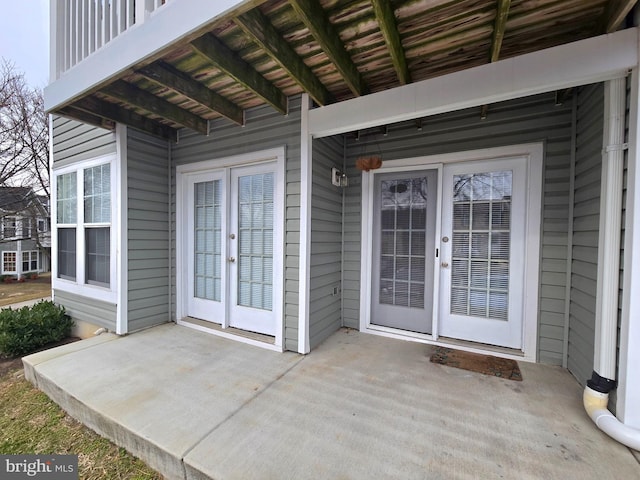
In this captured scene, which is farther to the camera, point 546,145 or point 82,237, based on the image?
point 82,237

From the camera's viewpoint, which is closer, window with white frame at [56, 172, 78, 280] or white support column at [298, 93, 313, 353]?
white support column at [298, 93, 313, 353]

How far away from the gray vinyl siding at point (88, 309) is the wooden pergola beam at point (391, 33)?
375 cm

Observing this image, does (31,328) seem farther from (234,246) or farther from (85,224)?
(234,246)

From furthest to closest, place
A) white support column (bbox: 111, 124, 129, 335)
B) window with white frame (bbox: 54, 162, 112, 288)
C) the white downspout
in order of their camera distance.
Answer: window with white frame (bbox: 54, 162, 112, 288)
white support column (bbox: 111, 124, 129, 335)
the white downspout

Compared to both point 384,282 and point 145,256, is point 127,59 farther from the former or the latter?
point 384,282

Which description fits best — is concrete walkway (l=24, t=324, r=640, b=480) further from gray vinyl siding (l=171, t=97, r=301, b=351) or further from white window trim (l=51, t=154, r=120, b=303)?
white window trim (l=51, t=154, r=120, b=303)

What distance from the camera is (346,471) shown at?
1.26m

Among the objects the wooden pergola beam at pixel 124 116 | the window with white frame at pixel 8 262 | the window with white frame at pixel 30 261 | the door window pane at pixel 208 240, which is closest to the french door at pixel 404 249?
the door window pane at pixel 208 240

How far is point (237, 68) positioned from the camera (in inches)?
76.2

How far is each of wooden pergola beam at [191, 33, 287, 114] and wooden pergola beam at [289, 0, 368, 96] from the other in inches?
26.8

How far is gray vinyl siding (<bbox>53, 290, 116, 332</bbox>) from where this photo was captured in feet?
10.2

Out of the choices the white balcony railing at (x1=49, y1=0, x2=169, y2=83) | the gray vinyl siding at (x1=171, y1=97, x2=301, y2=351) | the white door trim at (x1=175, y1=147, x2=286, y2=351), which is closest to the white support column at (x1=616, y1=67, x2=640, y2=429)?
the gray vinyl siding at (x1=171, y1=97, x2=301, y2=351)

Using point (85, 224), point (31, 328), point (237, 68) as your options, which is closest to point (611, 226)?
point (237, 68)

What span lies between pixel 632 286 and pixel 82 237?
207 inches
